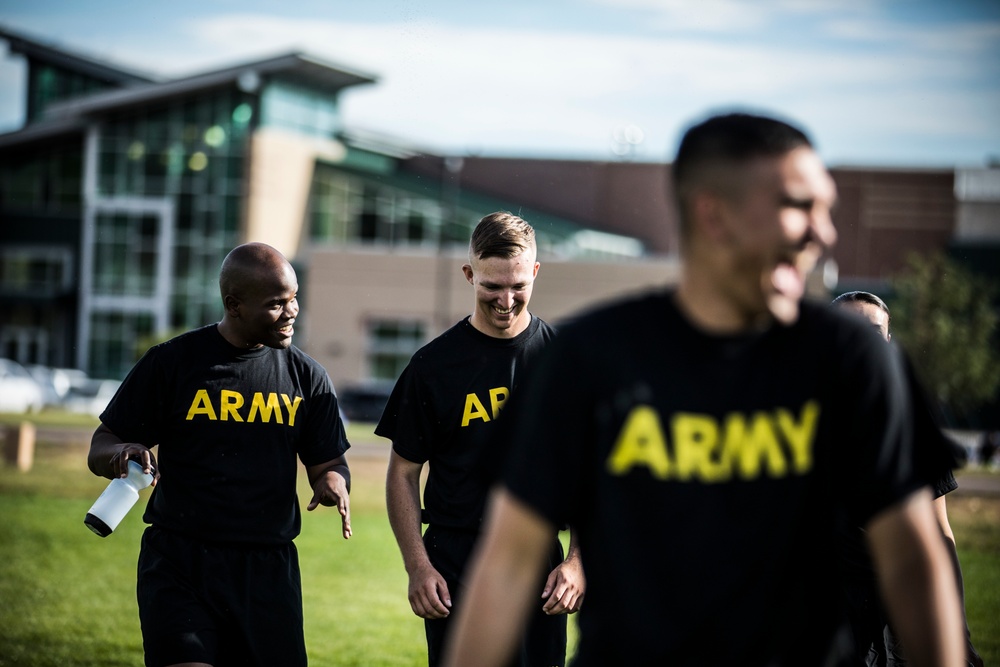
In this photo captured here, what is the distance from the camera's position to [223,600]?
534cm

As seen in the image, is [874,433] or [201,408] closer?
[874,433]

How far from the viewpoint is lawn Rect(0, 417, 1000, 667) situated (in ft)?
32.6

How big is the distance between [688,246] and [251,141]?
191 feet

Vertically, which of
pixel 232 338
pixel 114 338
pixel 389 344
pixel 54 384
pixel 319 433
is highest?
pixel 232 338

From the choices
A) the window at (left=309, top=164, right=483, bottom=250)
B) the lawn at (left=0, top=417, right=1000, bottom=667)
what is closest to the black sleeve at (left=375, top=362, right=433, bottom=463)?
the lawn at (left=0, top=417, right=1000, bottom=667)

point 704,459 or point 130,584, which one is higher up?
point 704,459

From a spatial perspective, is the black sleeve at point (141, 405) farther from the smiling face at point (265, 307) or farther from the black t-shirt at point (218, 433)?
the smiling face at point (265, 307)

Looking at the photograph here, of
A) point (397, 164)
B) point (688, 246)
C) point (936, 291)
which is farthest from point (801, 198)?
point (397, 164)

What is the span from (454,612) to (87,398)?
46714 millimetres

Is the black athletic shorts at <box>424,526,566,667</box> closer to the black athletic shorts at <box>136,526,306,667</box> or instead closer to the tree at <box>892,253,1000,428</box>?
the black athletic shorts at <box>136,526,306,667</box>

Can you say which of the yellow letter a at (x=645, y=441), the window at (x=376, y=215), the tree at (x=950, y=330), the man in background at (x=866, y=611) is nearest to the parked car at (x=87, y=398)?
the window at (x=376, y=215)

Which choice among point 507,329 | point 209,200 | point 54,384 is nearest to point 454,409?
point 507,329

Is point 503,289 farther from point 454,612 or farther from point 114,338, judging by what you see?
point 114,338

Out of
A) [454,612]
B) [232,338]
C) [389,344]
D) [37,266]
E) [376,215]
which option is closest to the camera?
[454,612]
